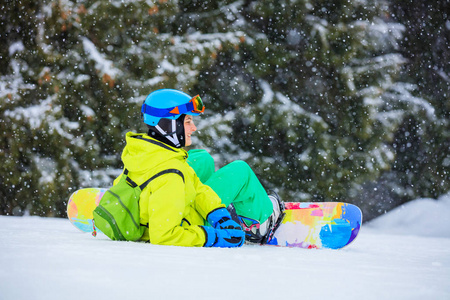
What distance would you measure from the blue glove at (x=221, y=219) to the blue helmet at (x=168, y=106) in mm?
543

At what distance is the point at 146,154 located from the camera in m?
2.27

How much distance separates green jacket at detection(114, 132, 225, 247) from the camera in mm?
2125

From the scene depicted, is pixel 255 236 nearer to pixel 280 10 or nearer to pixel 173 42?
pixel 173 42

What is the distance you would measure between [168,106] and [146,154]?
1.00ft

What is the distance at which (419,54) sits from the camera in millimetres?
7164

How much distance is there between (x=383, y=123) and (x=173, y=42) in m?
3.18

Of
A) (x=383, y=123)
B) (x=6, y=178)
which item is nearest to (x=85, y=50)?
(x=6, y=178)

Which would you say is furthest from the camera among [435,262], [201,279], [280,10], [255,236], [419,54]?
[419,54]

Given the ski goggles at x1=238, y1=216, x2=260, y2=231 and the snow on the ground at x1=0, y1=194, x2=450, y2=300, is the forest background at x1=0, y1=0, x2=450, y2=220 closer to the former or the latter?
the ski goggles at x1=238, y1=216, x2=260, y2=231

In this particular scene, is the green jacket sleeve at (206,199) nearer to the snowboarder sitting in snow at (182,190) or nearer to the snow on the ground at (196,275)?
the snowboarder sitting in snow at (182,190)

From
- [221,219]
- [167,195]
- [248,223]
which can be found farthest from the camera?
[248,223]

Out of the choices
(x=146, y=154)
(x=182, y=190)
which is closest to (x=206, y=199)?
(x=182, y=190)

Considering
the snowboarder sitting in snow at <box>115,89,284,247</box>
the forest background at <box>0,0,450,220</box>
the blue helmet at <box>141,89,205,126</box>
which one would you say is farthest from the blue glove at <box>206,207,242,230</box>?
the forest background at <box>0,0,450,220</box>

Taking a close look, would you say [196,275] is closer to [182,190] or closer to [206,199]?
[182,190]
